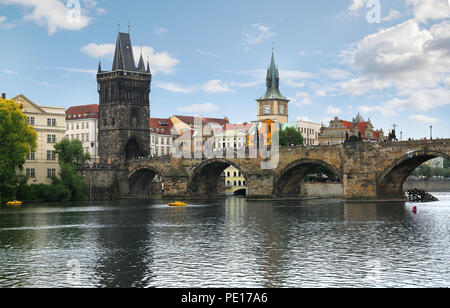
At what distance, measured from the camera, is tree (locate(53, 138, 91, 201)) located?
291 ft

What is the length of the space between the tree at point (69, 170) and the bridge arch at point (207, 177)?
1645 centimetres

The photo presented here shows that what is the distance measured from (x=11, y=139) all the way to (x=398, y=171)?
4288 cm

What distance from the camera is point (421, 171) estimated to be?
574 ft

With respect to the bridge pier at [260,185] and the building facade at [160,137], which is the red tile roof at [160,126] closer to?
the building facade at [160,137]

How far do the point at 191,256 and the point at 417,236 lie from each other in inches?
582

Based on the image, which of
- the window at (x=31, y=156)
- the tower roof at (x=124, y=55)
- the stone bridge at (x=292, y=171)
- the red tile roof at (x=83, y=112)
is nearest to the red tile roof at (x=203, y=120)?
the red tile roof at (x=83, y=112)

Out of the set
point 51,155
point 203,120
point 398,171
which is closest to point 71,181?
point 51,155

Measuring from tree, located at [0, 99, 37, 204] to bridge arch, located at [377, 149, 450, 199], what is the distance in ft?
129

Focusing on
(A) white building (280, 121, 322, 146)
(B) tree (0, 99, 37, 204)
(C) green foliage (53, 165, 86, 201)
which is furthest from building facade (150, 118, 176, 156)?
(B) tree (0, 99, 37, 204)

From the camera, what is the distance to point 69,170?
3492 inches

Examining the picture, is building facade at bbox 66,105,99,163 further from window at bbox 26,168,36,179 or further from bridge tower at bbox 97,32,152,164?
window at bbox 26,168,36,179

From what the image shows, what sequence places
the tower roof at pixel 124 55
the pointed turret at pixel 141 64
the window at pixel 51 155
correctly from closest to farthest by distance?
the window at pixel 51 155 < the tower roof at pixel 124 55 < the pointed turret at pixel 141 64

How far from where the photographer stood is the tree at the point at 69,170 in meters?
88.8

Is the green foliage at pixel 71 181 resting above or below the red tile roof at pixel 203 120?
below
